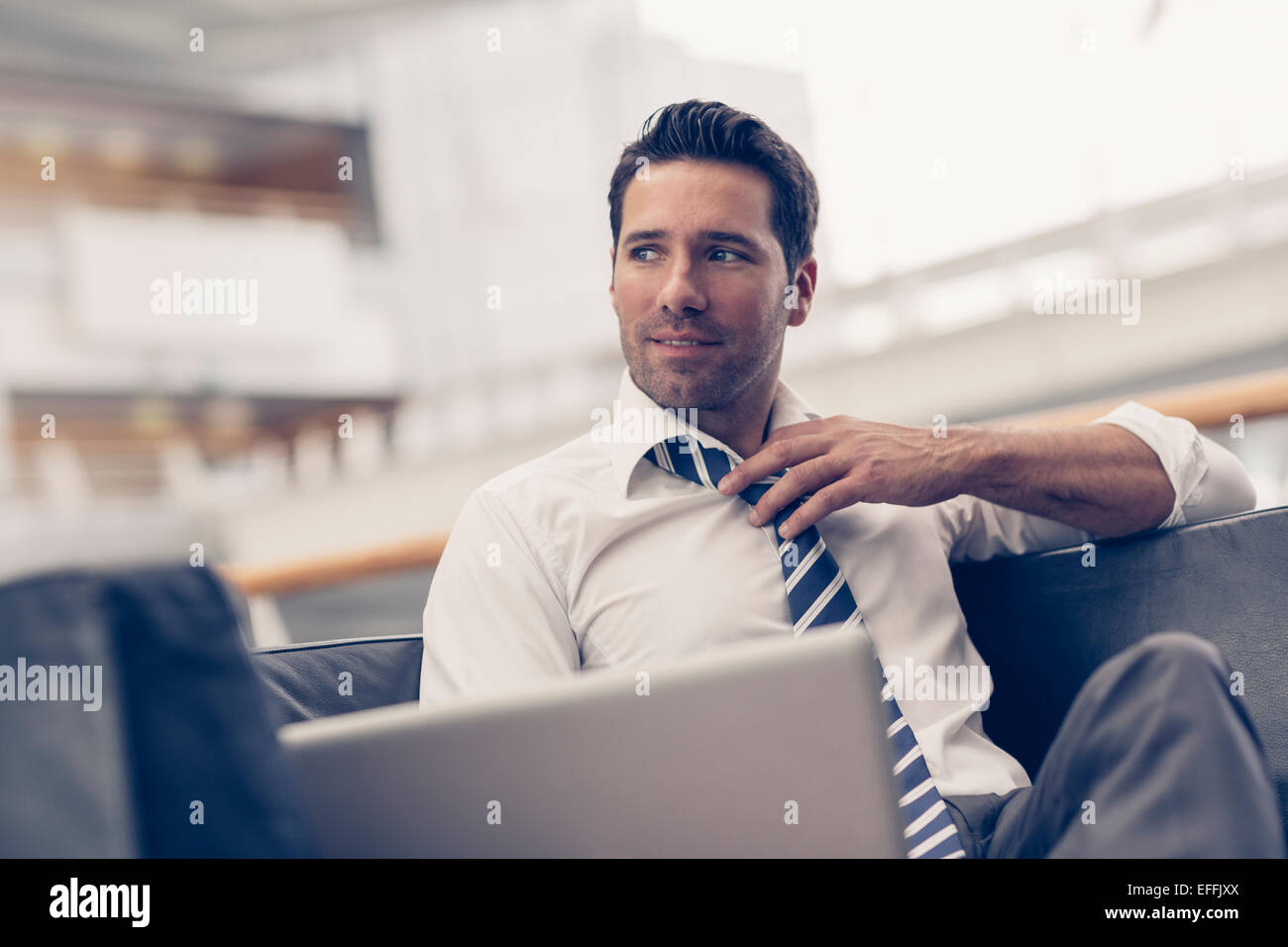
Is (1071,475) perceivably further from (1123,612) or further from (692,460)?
(692,460)

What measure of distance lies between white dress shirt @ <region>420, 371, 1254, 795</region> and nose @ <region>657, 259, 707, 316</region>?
5.6 inches

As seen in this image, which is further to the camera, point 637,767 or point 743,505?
point 743,505

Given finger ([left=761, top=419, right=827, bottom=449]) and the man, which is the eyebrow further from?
finger ([left=761, top=419, right=827, bottom=449])

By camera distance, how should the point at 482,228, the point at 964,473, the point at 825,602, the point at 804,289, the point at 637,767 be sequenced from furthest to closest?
the point at 482,228
the point at 804,289
the point at 964,473
the point at 825,602
the point at 637,767

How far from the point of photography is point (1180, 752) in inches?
29.2

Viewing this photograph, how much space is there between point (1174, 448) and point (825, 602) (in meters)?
0.51

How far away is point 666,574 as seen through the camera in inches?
50.8

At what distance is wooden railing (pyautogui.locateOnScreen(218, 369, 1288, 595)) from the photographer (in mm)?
1588

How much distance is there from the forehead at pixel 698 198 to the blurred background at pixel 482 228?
4623 mm

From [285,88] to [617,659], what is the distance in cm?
918

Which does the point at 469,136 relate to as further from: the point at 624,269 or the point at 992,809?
the point at 992,809

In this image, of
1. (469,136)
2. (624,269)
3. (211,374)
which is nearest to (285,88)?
(469,136)

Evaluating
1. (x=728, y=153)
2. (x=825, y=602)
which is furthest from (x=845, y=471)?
(x=728, y=153)

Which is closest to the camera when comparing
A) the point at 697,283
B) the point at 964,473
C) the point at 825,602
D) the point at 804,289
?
the point at 825,602
